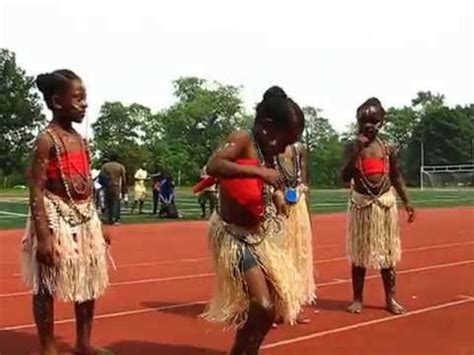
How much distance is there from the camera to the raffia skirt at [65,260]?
5266 millimetres

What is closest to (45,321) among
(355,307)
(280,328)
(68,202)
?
(68,202)

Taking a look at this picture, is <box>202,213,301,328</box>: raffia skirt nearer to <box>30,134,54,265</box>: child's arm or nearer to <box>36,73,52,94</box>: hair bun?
<box>30,134,54,265</box>: child's arm

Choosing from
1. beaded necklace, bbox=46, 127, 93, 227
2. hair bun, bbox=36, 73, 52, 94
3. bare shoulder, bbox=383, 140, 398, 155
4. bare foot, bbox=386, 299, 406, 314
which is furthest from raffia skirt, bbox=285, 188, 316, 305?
hair bun, bbox=36, 73, 52, 94

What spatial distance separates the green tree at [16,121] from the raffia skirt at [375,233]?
63.1m

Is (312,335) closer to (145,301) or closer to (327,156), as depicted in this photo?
(145,301)

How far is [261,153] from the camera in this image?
503cm

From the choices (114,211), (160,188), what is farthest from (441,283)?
(160,188)

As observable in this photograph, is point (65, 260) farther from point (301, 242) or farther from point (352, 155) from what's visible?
point (352, 155)

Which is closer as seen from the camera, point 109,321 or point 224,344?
point 224,344

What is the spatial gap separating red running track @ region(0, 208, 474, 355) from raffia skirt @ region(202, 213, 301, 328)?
2.81ft

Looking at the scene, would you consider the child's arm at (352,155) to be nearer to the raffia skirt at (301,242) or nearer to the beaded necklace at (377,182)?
the beaded necklace at (377,182)

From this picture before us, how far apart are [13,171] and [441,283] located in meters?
63.4

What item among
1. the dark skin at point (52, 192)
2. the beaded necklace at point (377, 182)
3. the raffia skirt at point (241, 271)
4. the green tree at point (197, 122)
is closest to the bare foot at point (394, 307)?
the beaded necklace at point (377, 182)

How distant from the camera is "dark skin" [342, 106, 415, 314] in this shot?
24.1 ft
